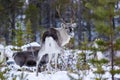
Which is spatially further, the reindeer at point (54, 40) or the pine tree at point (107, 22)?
the reindeer at point (54, 40)

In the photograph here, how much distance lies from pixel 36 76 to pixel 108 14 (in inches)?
208

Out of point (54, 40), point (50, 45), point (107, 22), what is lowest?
point (50, 45)

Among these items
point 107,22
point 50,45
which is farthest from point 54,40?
point 107,22

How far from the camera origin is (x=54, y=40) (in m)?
12.6

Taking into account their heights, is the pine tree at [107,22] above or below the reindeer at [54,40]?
above

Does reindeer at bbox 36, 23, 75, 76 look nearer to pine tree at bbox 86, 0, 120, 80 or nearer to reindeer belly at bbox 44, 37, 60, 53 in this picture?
reindeer belly at bbox 44, 37, 60, 53

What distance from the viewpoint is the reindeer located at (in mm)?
12531

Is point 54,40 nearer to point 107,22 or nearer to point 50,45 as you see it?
point 50,45

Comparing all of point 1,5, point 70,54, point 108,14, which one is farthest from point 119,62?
point 1,5

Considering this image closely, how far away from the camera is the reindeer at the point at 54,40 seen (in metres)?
12.5

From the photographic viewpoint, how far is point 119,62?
719 cm

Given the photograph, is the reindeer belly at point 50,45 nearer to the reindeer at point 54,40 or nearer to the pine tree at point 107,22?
the reindeer at point 54,40

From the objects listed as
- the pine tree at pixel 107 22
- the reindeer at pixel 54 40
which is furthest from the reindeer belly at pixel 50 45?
the pine tree at pixel 107 22

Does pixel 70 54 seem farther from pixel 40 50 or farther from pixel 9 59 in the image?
pixel 40 50
